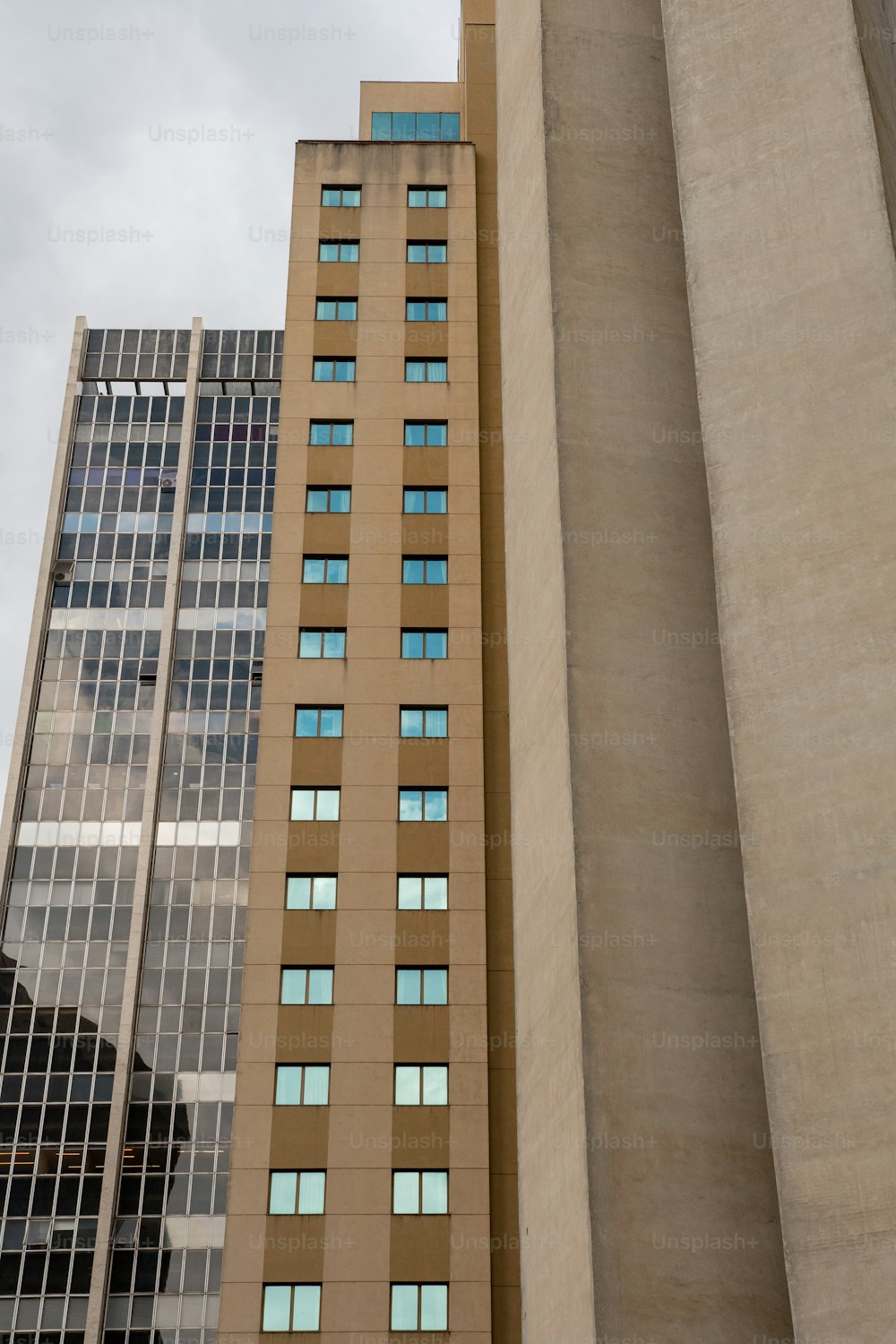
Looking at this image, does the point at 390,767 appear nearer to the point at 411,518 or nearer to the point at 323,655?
the point at 323,655

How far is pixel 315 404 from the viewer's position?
39125 millimetres

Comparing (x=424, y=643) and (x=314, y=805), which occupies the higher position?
(x=424, y=643)

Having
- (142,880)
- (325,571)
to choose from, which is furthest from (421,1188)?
(142,880)

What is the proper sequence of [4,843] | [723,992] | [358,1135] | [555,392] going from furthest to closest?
[4,843] → [358,1135] → [555,392] → [723,992]

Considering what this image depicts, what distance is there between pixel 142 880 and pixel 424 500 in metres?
35.4

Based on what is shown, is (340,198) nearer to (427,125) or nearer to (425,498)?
(427,125)

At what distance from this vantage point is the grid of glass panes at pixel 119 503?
250 ft

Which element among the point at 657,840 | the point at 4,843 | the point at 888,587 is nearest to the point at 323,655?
the point at 657,840

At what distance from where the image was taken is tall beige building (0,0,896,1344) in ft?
53.4

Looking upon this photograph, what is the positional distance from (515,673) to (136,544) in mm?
57470

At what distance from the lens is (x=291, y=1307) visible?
2947cm

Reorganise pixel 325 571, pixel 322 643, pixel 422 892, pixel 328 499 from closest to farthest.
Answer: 1. pixel 422 892
2. pixel 322 643
3. pixel 325 571
4. pixel 328 499

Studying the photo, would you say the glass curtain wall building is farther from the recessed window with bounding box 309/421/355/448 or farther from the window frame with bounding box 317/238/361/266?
the window frame with bounding box 317/238/361/266

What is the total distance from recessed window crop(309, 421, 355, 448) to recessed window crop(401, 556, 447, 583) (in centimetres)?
378
